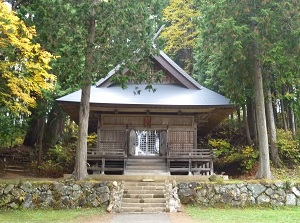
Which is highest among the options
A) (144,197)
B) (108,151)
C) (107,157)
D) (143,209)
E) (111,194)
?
(108,151)

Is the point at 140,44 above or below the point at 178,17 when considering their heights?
below

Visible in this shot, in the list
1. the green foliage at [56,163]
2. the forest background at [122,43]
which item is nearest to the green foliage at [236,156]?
the forest background at [122,43]

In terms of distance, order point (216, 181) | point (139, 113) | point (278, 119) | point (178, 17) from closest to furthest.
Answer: point (216, 181)
point (139, 113)
point (278, 119)
point (178, 17)

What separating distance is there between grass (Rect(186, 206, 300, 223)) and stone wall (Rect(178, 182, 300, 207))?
1.26 feet

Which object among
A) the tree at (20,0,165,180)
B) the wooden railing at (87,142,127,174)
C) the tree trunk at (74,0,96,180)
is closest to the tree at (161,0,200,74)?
the wooden railing at (87,142,127,174)

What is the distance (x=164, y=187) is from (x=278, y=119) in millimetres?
13817

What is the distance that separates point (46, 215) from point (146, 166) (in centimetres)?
651

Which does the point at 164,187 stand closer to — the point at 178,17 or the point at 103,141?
the point at 103,141

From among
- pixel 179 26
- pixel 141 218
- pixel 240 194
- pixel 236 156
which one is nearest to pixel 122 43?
pixel 141 218

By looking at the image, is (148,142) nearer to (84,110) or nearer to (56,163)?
(56,163)

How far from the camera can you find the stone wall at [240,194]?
12.0 metres

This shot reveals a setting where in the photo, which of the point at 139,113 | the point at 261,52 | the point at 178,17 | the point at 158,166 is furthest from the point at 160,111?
the point at 178,17

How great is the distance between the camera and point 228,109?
15.6 meters

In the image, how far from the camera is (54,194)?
462 inches
